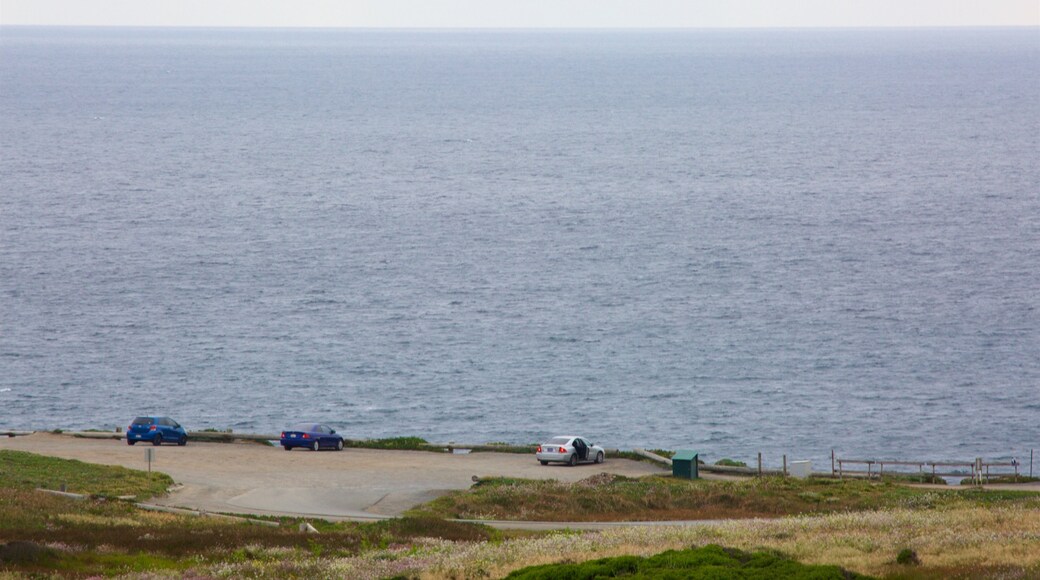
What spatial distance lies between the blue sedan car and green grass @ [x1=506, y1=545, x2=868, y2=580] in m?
29.8

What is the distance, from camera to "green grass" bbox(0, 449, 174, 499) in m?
40.5

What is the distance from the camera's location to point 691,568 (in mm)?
23562

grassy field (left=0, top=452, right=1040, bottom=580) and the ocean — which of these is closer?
grassy field (left=0, top=452, right=1040, bottom=580)

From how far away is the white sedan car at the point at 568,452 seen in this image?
49.9 meters

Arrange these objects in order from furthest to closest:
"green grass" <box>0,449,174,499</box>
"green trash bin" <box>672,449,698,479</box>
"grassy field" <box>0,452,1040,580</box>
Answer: "green trash bin" <box>672,449,698,479</box> < "green grass" <box>0,449,174,499</box> < "grassy field" <box>0,452,1040,580</box>

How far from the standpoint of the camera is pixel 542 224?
422 feet

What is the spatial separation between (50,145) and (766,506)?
169680 mm

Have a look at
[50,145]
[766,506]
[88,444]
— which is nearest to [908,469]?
[766,506]

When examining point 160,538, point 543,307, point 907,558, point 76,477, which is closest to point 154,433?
point 76,477

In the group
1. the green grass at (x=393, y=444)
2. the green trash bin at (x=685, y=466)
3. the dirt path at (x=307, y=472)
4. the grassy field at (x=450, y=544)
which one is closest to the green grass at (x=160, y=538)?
the grassy field at (x=450, y=544)

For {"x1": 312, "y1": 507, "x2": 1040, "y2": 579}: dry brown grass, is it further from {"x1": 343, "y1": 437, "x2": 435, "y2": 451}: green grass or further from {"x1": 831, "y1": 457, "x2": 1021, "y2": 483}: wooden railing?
{"x1": 343, "y1": 437, "x2": 435, "y2": 451}: green grass

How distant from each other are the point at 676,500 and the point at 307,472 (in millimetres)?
13721

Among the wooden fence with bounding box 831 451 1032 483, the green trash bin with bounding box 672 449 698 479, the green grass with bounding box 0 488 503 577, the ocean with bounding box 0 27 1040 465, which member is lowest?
the green grass with bounding box 0 488 503 577

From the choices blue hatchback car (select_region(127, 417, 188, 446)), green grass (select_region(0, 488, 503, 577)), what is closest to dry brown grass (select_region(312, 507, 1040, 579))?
green grass (select_region(0, 488, 503, 577))
